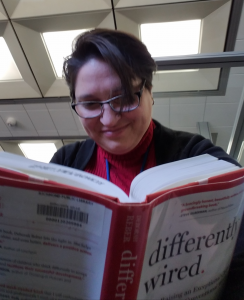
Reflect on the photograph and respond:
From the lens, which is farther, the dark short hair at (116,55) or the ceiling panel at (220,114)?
the ceiling panel at (220,114)

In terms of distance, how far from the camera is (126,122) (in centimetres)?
57

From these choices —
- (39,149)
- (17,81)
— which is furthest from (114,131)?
(39,149)

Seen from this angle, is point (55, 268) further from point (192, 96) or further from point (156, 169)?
point (192, 96)

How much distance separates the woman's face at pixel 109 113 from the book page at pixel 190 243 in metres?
0.31

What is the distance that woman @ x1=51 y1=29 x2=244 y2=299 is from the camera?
539mm

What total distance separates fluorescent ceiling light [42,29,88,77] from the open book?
55.3 inches

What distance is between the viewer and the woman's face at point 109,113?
54cm

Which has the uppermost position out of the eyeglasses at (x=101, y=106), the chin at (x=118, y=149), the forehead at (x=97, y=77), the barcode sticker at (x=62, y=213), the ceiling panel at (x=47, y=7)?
the ceiling panel at (x=47, y=7)

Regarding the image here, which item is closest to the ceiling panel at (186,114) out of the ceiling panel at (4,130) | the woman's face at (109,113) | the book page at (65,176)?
the woman's face at (109,113)

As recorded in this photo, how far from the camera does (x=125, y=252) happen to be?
281mm

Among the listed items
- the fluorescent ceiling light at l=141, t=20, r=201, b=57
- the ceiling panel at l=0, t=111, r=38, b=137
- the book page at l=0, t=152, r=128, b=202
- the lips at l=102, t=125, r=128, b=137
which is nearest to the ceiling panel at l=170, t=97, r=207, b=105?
the fluorescent ceiling light at l=141, t=20, r=201, b=57

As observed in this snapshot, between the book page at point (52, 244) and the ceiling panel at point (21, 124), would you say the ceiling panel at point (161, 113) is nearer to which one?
the book page at point (52, 244)

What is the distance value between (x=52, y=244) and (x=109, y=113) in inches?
13.5

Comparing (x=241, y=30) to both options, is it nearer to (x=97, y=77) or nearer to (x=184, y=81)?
(x=184, y=81)
